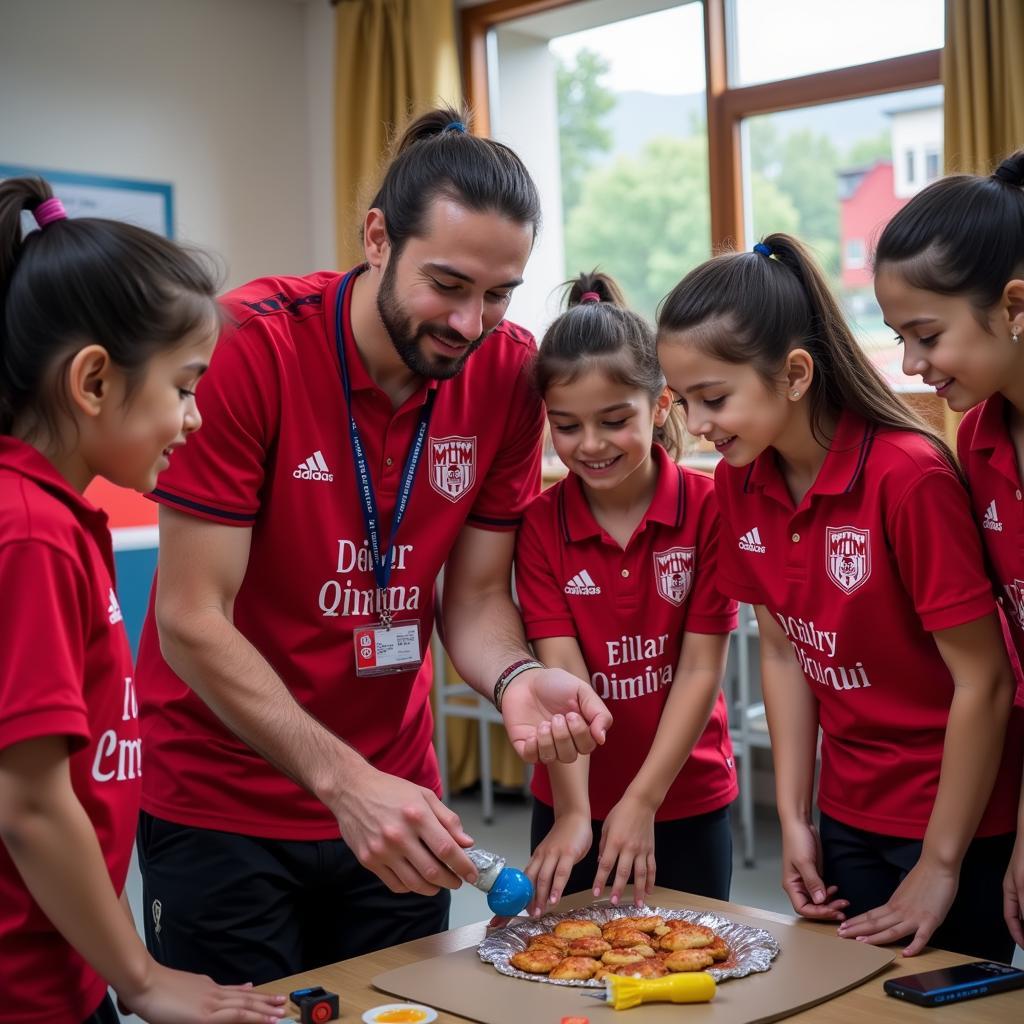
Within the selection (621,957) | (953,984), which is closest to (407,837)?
(621,957)

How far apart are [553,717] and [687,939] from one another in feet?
1.09

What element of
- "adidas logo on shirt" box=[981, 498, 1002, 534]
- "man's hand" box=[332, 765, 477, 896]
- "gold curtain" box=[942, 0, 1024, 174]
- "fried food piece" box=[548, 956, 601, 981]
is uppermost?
"gold curtain" box=[942, 0, 1024, 174]

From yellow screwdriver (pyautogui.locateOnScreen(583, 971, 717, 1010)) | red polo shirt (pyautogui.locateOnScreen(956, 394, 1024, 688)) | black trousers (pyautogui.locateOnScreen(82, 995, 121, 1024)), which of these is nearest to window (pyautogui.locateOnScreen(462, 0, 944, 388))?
red polo shirt (pyautogui.locateOnScreen(956, 394, 1024, 688))

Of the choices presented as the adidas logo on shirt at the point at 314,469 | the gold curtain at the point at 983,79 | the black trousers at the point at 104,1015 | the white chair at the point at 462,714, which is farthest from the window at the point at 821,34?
the black trousers at the point at 104,1015

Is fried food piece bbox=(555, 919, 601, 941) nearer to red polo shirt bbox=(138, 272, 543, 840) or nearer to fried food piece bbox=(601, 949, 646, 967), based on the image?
fried food piece bbox=(601, 949, 646, 967)

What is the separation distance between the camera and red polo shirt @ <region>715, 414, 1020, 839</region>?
1604 mm

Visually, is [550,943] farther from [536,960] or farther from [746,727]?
[746,727]

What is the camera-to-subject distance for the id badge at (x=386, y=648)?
176cm

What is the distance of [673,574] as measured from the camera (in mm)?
1995

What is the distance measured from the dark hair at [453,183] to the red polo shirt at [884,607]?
55cm

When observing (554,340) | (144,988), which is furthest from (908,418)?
(144,988)

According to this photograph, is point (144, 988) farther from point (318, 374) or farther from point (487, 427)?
point (487, 427)

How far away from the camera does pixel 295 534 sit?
173 cm

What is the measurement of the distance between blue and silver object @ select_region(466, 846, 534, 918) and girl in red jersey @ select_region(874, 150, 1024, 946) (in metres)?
0.60
